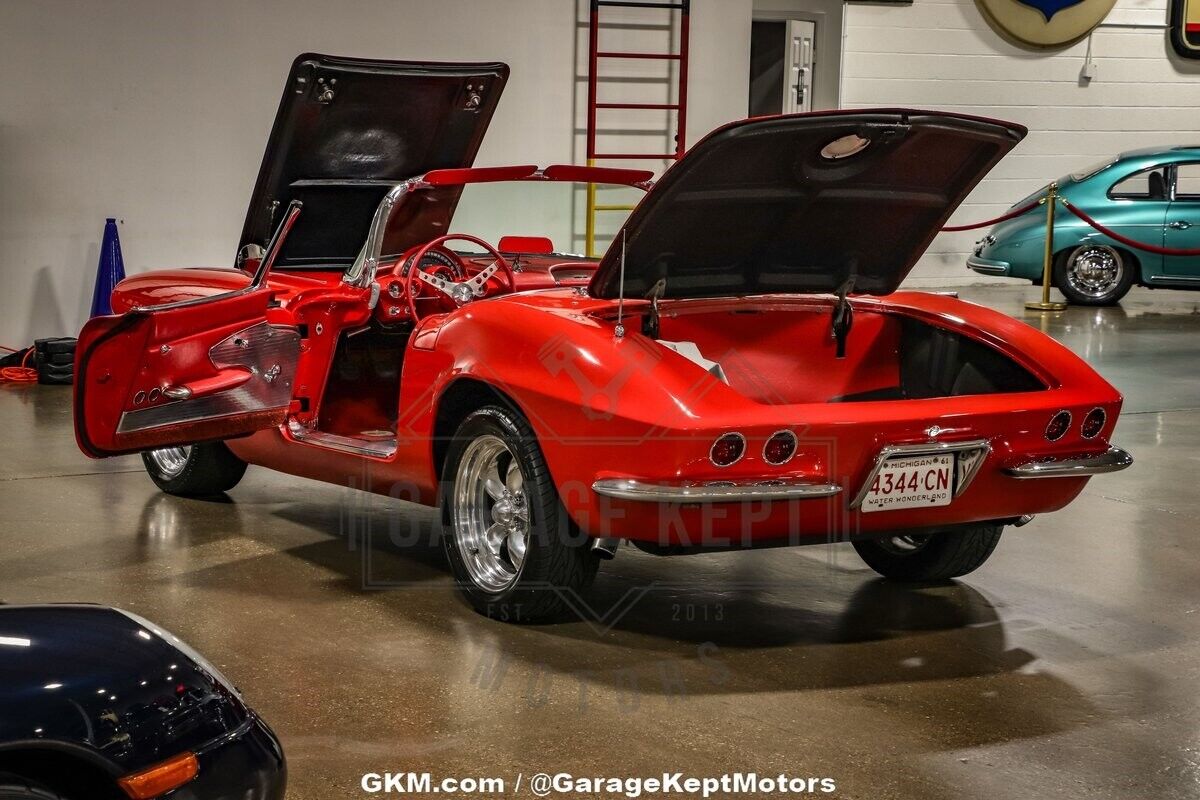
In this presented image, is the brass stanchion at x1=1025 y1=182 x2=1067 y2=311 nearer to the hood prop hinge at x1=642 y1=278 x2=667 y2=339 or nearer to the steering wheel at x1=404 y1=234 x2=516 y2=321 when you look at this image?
the steering wheel at x1=404 y1=234 x2=516 y2=321

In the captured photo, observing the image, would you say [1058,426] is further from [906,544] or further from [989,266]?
[989,266]

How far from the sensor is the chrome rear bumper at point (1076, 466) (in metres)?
4.00

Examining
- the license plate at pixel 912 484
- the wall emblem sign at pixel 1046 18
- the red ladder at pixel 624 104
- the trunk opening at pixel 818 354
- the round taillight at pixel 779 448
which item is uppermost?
the wall emblem sign at pixel 1046 18

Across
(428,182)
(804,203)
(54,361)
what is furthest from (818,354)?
(54,361)

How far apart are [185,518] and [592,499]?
2.38 m

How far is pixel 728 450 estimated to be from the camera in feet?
12.2

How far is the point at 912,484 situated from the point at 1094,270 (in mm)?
10756

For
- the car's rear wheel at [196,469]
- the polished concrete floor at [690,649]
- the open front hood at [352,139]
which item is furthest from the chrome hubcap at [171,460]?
the open front hood at [352,139]

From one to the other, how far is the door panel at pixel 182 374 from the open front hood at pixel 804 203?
1393 millimetres

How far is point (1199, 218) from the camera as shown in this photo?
13367 millimetres

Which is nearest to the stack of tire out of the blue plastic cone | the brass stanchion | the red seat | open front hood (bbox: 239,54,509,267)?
the blue plastic cone

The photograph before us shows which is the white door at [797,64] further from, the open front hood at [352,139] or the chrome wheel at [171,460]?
the chrome wheel at [171,460]

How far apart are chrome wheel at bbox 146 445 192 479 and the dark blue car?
12.2 feet

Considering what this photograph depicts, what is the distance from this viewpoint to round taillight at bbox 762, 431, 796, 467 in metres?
3.74
